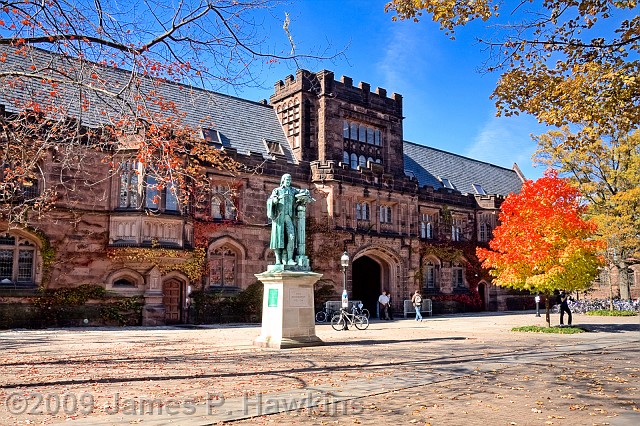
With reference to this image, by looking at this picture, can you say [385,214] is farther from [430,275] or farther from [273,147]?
[273,147]

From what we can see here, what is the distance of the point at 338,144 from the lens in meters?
32.2

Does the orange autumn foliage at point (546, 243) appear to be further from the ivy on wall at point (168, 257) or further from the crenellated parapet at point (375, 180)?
the ivy on wall at point (168, 257)

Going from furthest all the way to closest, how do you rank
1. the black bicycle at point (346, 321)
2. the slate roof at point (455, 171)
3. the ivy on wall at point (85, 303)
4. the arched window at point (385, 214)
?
the slate roof at point (455, 171) < the arched window at point (385, 214) < the ivy on wall at point (85, 303) < the black bicycle at point (346, 321)

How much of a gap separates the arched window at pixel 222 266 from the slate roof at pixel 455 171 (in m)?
15.9

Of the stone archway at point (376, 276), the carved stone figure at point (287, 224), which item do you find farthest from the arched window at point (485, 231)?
the carved stone figure at point (287, 224)

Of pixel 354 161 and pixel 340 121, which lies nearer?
pixel 340 121

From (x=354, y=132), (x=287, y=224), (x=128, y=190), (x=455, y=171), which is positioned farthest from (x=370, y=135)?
(x=287, y=224)

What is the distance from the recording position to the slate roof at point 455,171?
40500mm

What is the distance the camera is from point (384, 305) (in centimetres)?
3009

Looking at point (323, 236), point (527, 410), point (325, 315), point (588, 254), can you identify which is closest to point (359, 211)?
point (323, 236)

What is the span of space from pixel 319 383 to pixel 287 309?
5.37 meters

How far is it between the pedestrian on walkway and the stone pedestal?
48.9 feet

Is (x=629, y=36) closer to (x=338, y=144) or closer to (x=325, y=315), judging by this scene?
(x=325, y=315)

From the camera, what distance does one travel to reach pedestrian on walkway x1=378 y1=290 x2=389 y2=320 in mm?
29500
